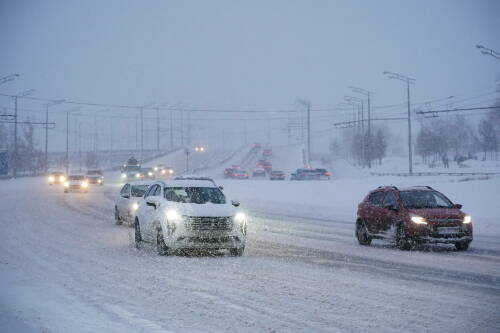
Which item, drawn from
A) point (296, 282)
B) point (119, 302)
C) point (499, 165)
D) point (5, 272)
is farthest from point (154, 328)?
point (499, 165)

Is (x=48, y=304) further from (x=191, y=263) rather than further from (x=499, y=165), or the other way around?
(x=499, y=165)

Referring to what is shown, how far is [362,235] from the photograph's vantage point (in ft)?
61.7

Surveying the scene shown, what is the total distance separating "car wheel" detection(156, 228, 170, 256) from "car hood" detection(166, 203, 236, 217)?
0.61 m

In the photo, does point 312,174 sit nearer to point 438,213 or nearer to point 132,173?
point 132,173

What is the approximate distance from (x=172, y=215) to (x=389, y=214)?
5.78 metres

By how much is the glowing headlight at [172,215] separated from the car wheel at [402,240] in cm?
Answer: 561

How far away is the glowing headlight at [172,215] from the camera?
1529 cm

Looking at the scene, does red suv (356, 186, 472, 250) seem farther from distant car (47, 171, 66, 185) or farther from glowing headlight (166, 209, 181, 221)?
distant car (47, 171, 66, 185)

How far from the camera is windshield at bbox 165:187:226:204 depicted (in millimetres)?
16906

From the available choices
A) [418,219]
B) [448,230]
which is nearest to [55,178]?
[418,219]

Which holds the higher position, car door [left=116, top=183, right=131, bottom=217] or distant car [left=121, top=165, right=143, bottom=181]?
distant car [left=121, top=165, right=143, bottom=181]

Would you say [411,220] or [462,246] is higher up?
[411,220]

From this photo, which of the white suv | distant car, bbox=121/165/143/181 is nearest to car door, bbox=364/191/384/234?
the white suv

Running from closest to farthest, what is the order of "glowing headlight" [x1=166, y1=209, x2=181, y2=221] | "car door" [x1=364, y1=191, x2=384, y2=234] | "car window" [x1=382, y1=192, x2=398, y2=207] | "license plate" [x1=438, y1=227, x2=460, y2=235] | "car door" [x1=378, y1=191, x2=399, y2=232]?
1. "glowing headlight" [x1=166, y1=209, x2=181, y2=221]
2. "license plate" [x1=438, y1=227, x2=460, y2=235]
3. "car door" [x1=378, y1=191, x2=399, y2=232]
4. "car window" [x1=382, y1=192, x2=398, y2=207]
5. "car door" [x1=364, y1=191, x2=384, y2=234]
